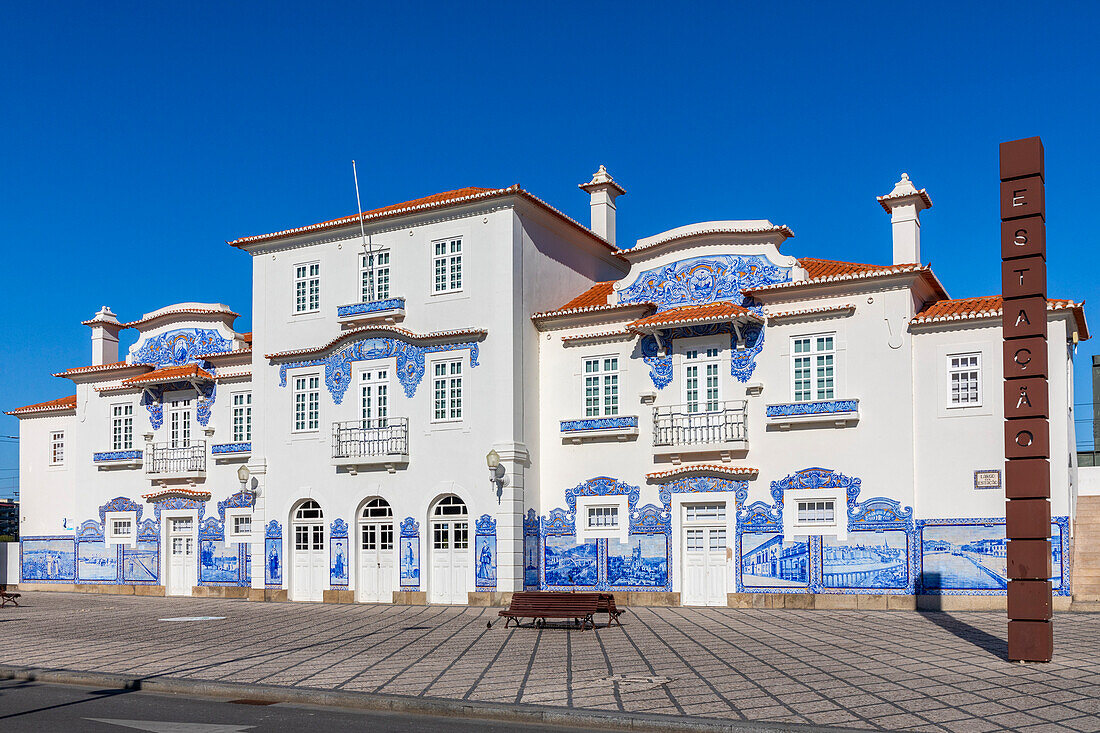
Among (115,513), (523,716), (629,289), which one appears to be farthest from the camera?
(115,513)

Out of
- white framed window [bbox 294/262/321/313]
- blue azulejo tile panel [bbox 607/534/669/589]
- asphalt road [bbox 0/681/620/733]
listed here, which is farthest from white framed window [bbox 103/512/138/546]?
asphalt road [bbox 0/681/620/733]

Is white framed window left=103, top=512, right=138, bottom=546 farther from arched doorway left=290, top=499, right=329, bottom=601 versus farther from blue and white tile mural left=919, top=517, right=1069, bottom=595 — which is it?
blue and white tile mural left=919, top=517, right=1069, bottom=595

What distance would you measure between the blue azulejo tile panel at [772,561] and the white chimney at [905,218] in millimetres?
6805

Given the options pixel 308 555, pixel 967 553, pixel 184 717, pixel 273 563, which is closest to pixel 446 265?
pixel 308 555

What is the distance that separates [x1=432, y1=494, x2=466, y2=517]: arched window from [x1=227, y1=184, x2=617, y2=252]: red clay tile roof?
7.19 metres

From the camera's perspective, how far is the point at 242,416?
31.9 m

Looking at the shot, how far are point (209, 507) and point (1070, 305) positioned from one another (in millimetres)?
22782

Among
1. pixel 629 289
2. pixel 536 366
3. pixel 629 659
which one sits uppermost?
pixel 629 289

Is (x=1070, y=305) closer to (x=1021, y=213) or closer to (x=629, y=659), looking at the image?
(x=1021, y=213)

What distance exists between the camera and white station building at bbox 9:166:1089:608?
23.4 meters

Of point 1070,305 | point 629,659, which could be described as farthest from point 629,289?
point 629,659

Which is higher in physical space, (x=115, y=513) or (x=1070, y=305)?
(x=1070, y=305)

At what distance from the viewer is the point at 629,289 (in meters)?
27.2

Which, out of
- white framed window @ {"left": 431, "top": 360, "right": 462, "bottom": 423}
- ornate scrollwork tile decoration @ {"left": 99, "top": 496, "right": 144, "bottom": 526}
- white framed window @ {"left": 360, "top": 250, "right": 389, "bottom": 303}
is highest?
white framed window @ {"left": 360, "top": 250, "right": 389, "bottom": 303}
